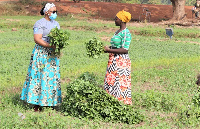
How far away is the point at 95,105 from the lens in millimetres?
7379

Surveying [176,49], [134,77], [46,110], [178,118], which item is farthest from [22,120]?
[176,49]

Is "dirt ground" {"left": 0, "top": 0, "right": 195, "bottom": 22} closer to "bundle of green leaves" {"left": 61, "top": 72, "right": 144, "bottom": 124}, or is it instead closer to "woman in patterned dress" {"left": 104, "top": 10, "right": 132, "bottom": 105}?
"woman in patterned dress" {"left": 104, "top": 10, "right": 132, "bottom": 105}

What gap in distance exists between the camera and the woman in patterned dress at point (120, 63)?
7285 mm

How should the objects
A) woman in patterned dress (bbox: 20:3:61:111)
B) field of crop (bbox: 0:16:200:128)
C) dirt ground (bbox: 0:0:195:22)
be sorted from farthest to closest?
dirt ground (bbox: 0:0:195:22), woman in patterned dress (bbox: 20:3:61:111), field of crop (bbox: 0:16:200:128)

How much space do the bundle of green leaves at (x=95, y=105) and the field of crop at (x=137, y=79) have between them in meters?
0.14

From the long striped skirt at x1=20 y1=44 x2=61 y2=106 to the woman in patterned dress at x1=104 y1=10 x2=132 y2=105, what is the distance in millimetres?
1129

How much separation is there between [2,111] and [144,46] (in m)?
11.9

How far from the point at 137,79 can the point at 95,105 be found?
443cm

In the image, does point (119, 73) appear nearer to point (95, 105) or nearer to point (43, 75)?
point (95, 105)

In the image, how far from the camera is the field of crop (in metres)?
7.19

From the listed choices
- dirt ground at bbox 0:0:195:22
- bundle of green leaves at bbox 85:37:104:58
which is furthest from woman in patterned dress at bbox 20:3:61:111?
dirt ground at bbox 0:0:195:22

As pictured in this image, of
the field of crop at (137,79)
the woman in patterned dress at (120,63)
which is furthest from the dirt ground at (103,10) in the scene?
the woman in patterned dress at (120,63)

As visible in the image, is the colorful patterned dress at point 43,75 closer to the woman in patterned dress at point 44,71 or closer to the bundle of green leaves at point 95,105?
the woman in patterned dress at point 44,71

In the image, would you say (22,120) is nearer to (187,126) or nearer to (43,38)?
(43,38)
